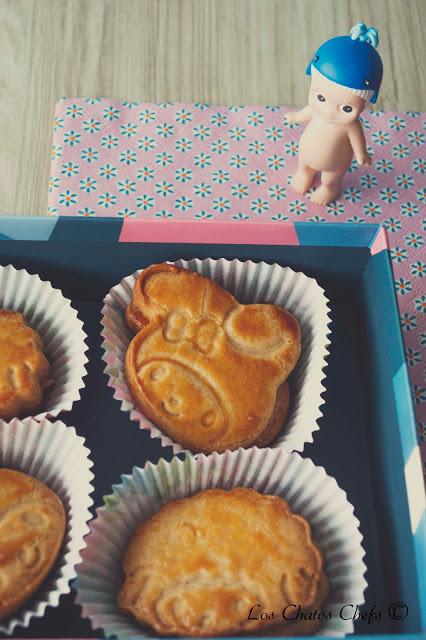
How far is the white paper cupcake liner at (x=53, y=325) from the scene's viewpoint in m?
1.35

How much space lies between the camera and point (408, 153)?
1.83m

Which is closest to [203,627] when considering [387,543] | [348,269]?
[387,543]

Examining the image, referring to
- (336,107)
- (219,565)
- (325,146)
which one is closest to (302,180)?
(325,146)

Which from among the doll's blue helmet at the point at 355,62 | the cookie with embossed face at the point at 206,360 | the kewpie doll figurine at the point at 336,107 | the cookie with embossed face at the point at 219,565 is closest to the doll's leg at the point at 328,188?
the kewpie doll figurine at the point at 336,107

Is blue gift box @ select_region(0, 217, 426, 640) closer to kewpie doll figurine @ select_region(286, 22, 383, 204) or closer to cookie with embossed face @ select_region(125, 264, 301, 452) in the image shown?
cookie with embossed face @ select_region(125, 264, 301, 452)

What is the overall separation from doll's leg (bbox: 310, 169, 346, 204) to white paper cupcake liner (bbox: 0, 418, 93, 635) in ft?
2.72

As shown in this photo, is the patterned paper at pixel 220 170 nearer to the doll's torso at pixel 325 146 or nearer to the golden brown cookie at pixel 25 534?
the doll's torso at pixel 325 146

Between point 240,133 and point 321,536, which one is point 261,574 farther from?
point 240,133

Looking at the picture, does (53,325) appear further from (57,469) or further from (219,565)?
(219,565)

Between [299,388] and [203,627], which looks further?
[299,388]

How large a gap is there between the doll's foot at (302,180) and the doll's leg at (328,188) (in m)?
0.03

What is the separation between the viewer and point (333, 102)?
1452 mm

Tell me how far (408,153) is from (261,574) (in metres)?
1.13

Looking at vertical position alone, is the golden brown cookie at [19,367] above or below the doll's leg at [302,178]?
below
